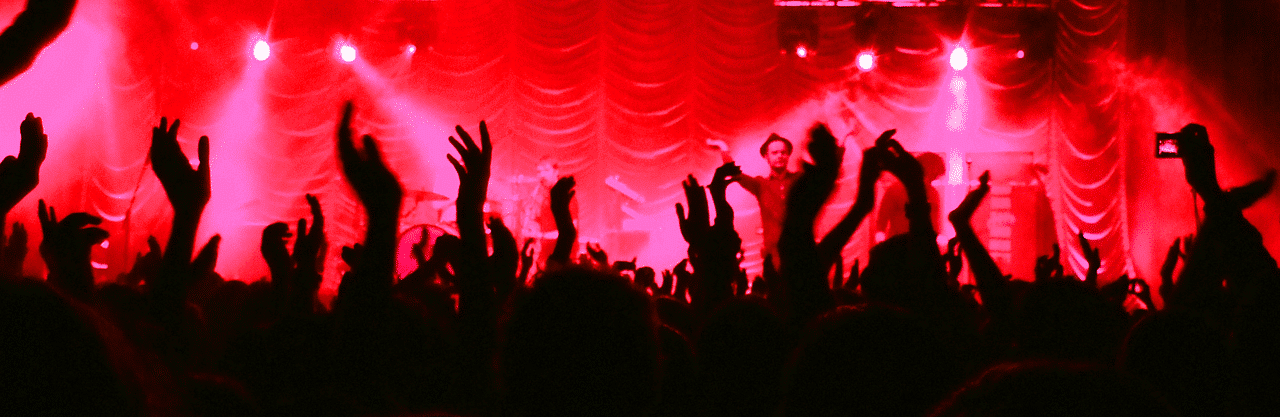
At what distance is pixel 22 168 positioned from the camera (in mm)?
1659

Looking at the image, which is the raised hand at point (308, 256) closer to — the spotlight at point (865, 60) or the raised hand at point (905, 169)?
the raised hand at point (905, 169)

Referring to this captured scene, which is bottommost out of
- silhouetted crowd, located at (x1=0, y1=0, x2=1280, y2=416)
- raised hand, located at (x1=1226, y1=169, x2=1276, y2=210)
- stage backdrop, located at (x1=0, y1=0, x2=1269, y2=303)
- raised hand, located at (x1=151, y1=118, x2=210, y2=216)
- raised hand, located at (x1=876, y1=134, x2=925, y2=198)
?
silhouetted crowd, located at (x1=0, y1=0, x2=1280, y2=416)

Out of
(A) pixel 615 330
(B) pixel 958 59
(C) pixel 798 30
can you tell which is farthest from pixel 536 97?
(A) pixel 615 330

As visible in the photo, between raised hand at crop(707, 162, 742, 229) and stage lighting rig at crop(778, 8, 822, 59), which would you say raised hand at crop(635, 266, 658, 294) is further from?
stage lighting rig at crop(778, 8, 822, 59)

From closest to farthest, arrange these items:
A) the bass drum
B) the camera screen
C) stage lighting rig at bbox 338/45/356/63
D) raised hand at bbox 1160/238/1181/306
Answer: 1. raised hand at bbox 1160/238/1181/306
2. the camera screen
3. the bass drum
4. stage lighting rig at bbox 338/45/356/63

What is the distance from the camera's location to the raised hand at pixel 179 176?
80.4 inches

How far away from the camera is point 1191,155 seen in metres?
2.24

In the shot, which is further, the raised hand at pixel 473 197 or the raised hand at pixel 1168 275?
the raised hand at pixel 1168 275

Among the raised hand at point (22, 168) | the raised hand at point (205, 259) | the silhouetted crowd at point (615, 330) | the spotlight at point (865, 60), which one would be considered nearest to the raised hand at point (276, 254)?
the silhouetted crowd at point (615, 330)

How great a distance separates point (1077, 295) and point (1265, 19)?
7.76 meters

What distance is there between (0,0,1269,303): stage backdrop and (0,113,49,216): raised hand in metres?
9.24

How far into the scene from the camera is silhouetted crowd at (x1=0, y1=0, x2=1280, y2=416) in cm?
84

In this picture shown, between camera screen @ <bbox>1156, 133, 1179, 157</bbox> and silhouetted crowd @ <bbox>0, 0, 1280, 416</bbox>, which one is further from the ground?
camera screen @ <bbox>1156, 133, 1179, 157</bbox>

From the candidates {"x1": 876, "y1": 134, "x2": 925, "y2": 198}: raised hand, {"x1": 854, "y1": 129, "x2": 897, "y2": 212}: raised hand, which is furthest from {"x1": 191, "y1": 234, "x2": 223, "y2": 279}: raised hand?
{"x1": 876, "y1": 134, "x2": 925, "y2": 198}: raised hand
